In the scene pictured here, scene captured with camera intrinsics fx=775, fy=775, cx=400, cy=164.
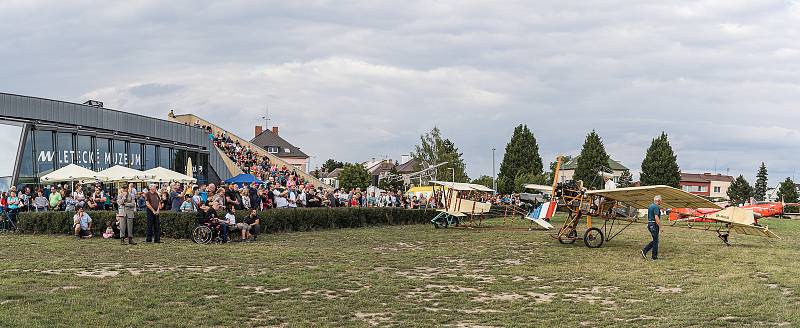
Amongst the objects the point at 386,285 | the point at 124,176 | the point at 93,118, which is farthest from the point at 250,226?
the point at 93,118

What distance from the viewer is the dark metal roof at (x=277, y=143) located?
122875mm

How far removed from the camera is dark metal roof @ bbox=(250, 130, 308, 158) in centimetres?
12288

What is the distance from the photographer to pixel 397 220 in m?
34.2

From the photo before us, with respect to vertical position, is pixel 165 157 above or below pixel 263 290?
above

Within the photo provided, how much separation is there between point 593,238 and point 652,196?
6.82ft

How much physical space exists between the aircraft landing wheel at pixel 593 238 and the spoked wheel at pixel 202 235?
10345mm

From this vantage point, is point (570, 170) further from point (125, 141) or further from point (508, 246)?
point (508, 246)

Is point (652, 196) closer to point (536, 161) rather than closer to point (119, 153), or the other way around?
point (119, 153)

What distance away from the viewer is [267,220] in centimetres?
2527

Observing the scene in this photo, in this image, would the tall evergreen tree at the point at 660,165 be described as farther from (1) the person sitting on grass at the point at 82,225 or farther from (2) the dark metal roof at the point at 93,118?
(1) the person sitting on grass at the point at 82,225

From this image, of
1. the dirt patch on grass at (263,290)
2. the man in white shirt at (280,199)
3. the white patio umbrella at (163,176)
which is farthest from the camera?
the man in white shirt at (280,199)

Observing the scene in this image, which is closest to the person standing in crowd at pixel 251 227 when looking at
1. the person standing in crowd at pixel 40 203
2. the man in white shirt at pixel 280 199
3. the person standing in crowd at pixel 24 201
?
the man in white shirt at pixel 280 199

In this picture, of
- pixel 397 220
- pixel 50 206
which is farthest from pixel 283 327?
pixel 397 220

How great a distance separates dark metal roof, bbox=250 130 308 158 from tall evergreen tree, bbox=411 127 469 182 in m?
34.9
